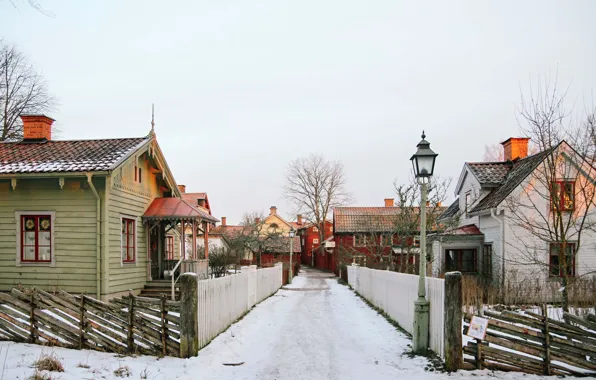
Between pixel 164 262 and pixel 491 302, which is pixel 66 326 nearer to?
pixel 164 262

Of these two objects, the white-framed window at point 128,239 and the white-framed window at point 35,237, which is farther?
the white-framed window at point 128,239

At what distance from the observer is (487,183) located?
900 inches

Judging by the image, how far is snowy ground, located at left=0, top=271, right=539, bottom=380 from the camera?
7.52 meters

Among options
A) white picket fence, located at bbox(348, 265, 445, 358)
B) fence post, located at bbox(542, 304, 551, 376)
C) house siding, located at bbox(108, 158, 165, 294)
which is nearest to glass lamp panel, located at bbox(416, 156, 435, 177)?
white picket fence, located at bbox(348, 265, 445, 358)

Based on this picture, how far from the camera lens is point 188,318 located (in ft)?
27.6

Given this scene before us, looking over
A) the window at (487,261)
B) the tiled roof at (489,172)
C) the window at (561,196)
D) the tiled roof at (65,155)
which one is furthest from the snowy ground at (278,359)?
the tiled roof at (489,172)

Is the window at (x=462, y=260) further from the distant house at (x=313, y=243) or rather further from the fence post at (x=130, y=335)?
the distant house at (x=313, y=243)

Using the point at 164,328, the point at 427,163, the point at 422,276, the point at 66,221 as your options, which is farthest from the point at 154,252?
the point at 427,163

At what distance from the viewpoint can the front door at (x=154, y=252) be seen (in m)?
19.1

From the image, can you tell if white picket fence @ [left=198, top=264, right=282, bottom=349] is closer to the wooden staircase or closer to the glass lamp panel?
the wooden staircase

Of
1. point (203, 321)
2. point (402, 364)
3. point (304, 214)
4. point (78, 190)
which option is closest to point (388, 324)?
point (402, 364)

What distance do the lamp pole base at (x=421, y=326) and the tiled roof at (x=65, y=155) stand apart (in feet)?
31.0

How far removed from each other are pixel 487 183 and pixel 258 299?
1173 centimetres

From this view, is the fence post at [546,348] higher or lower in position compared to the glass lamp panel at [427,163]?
lower
